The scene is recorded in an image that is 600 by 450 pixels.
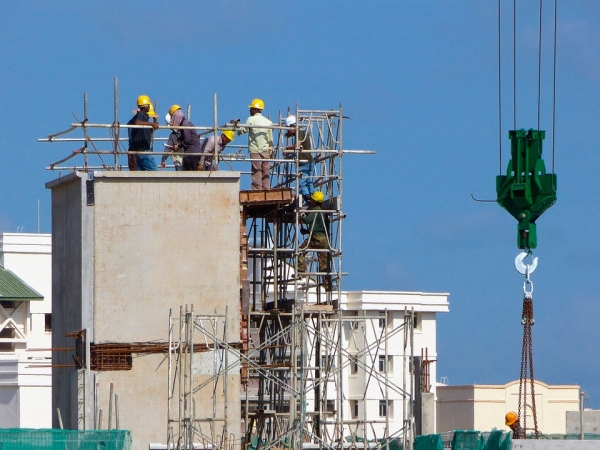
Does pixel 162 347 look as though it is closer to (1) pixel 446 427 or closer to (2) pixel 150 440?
(2) pixel 150 440

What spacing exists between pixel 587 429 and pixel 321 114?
679 inches

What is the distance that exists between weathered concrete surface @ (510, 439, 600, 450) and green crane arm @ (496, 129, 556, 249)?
4592 mm

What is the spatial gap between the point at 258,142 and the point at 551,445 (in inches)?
491

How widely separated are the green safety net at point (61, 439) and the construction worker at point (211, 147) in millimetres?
9951

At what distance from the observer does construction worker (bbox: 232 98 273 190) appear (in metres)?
40.0

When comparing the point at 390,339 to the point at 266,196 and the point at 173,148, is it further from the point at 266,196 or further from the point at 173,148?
the point at 173,148

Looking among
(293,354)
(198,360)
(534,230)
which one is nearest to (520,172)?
(534,230)

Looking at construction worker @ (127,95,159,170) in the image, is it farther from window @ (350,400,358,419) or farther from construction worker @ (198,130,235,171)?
window @ (350,400,358,419)

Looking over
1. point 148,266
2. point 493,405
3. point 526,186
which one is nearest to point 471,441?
point 526,186

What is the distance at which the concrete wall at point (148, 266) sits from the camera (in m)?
36.9

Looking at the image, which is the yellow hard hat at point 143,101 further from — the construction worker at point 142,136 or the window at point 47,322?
the window at point 47,322

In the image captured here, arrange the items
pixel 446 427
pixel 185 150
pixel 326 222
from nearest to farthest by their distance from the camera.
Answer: pixel 185 150
pixel 326 222
pixel 446 427

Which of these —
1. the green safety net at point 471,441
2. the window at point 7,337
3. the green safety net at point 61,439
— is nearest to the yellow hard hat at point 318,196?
the green safety net at point 471,441

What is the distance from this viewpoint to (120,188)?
3738 cm
